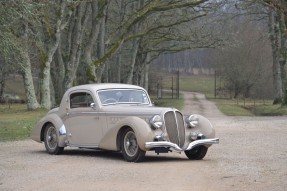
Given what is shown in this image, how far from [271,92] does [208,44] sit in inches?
1147

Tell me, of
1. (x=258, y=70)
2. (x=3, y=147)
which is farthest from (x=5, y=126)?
(x=258, y=70)

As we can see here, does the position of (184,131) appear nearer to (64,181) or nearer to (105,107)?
(105,107)

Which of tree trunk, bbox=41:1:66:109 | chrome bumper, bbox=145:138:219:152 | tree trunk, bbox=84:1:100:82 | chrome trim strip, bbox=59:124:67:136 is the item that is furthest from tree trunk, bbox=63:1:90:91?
chrome bumper, bbox=145:138:219:152

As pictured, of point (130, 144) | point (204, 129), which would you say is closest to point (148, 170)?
point (130, 144)

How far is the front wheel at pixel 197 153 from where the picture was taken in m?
14.1

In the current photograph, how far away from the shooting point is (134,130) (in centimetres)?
1322

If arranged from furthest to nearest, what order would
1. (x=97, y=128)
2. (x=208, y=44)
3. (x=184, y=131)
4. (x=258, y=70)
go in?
(x=258, y=70)
(x=208, y=44)
(x=97, y=128)
(x=184, y=131)

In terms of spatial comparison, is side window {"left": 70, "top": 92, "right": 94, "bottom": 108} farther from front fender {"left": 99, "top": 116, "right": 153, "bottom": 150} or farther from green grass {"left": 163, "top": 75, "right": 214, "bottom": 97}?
green grass {"left": 163, "top": 75, "right": 214, "bottom": 97}

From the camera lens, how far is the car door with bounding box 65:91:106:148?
14602 mm

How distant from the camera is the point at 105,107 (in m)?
14.6

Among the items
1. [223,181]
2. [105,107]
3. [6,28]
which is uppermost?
[6,28]

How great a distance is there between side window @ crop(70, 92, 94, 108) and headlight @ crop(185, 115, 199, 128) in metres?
2.56

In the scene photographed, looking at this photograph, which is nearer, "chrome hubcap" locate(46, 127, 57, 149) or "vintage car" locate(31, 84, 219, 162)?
"vintage car" locate(31, 84, 219, 162)

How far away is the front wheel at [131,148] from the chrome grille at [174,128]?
0.74 m
